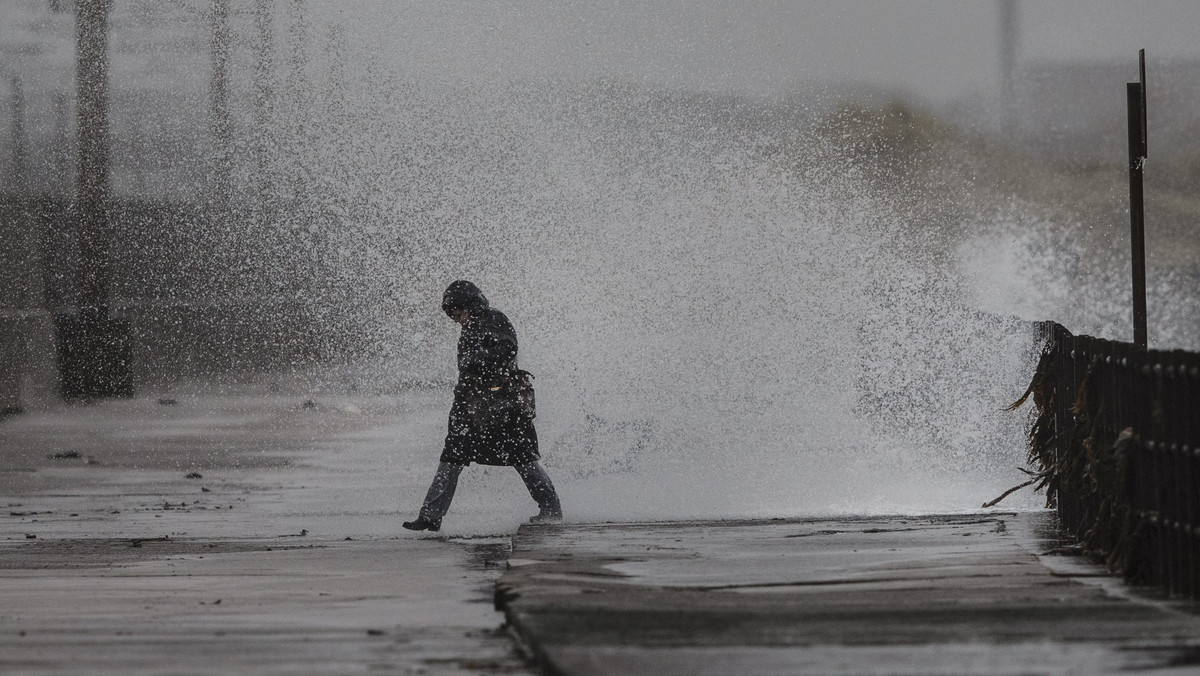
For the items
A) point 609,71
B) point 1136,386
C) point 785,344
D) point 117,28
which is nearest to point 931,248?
point 609,71

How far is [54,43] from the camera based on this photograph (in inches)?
908

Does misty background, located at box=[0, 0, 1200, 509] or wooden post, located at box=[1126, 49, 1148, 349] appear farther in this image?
misty background, located at box=[0, 0, 1200, 509]

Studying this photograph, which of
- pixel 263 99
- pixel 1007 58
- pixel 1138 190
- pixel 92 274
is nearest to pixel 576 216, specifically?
pixel 263 99

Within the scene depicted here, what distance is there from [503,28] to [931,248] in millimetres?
8665

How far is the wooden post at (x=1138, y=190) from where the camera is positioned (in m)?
9.21

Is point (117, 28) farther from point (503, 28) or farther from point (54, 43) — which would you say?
point (503, 28)

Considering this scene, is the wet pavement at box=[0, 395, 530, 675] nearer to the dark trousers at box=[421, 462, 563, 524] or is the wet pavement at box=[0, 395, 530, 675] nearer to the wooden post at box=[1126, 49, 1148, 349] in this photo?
the dark trousers at box=[421, 462, 563, 524]

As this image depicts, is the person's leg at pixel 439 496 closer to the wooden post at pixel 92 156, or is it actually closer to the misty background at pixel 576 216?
the misty background at pixel 576 216

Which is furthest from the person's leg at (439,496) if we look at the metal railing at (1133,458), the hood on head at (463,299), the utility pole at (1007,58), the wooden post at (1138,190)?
the utility pole at (1007,58)

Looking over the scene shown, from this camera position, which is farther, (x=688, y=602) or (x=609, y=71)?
(x=609, y=71)

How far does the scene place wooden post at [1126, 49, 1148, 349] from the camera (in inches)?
363

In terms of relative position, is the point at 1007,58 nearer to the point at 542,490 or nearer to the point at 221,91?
the point at 221,91

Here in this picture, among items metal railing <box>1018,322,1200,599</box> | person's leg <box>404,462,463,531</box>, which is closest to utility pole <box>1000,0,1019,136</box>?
person's leg <box>404,462,463,531</box>

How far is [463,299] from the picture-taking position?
428 inches
